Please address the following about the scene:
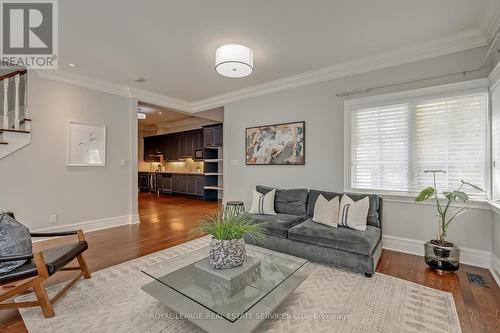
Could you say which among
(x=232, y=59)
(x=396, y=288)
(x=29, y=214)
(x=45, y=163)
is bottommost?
(x=396, y=288)

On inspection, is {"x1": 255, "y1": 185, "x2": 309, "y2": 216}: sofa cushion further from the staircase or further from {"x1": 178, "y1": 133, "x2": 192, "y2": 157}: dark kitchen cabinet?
{"x1": 178, "y1": 133, "x2": 192, "y2": 157}: dark kitchen cabinet

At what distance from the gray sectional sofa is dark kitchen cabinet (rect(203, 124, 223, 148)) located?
425 centimetres

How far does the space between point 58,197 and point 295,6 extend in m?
4.66

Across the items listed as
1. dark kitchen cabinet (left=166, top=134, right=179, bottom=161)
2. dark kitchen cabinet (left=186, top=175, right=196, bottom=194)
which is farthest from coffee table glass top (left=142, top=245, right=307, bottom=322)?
dark kitchen cabinet (left=166, top=134, right=179, bottom=161)

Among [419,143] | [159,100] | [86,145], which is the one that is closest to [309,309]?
[419,143]

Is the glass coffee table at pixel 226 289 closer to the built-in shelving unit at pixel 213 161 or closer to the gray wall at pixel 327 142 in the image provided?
the gray wall at pixel 327 142

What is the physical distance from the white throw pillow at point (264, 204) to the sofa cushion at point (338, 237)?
2.59 ft

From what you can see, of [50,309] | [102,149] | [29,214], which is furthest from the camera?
[102,149]

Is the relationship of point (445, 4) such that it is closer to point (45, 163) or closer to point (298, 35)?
point (298, 35)

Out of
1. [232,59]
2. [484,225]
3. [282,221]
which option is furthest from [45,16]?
[484,225]

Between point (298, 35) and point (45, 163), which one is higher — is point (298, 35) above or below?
above

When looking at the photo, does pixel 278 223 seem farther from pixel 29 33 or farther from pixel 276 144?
Answer: pixel 29 33

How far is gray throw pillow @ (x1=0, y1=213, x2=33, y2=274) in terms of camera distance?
6.07 ft

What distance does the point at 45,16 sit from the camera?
2.48 m
